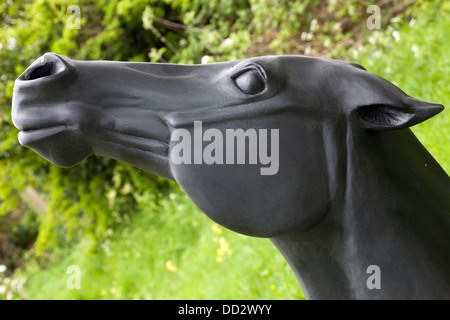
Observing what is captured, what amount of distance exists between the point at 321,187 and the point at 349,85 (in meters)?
0.18

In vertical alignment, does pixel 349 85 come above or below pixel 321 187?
above

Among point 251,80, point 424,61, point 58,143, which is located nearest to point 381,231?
point 251,80

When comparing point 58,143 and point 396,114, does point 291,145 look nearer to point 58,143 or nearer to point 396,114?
point 396,114

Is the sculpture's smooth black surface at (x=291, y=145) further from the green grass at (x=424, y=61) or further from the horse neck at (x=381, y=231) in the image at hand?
the green grass at (x=424, y=61)

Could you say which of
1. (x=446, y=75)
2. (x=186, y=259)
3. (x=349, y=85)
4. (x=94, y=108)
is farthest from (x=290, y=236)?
(x=186, y=259)

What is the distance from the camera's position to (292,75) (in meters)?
0.90

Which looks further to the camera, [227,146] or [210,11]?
[210,11]

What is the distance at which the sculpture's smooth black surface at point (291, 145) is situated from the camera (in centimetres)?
86

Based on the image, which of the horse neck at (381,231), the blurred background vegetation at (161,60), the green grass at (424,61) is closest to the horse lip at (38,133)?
the horse neck at (381,231)

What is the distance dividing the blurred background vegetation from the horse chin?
2293 millimetres

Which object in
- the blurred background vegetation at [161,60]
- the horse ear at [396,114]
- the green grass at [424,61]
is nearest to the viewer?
the horse ear at [396,114]

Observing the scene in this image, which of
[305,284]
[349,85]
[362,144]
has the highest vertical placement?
[349,85]

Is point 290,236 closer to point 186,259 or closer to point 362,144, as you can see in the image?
point 362,144

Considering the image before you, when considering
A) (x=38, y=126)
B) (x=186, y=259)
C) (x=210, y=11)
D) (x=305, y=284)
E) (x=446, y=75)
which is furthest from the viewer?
(x=210, y=11)
